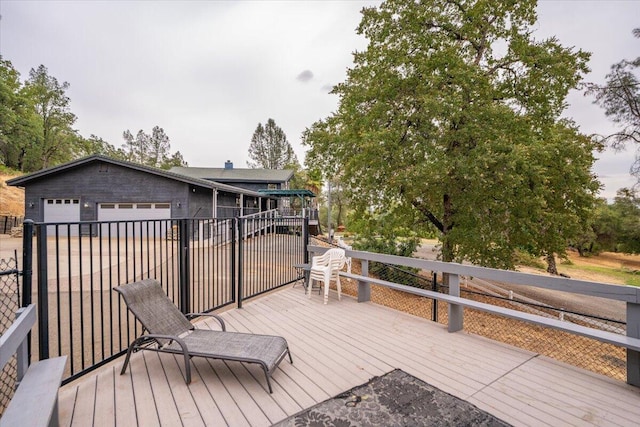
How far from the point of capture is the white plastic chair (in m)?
4.68

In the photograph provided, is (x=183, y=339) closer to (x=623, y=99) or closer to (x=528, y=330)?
(x=528, y=330)

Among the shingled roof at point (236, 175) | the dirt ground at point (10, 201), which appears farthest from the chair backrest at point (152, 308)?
the dirt ground at point (10, 201)

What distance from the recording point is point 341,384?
246 cm

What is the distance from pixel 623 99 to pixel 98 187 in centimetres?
2576

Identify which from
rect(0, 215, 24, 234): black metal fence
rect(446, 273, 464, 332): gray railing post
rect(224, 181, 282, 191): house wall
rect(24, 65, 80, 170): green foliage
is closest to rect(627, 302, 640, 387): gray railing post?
rect(446, 273, 464, 332): gray railing post

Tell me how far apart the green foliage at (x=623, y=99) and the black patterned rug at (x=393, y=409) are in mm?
16885

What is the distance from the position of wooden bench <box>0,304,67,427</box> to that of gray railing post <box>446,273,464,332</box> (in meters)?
3.61

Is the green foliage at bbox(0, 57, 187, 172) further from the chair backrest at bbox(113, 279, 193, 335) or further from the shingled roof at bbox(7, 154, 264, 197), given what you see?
the chair backrest at bbox(113, 279, 193, 335)

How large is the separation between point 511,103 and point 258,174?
20969 mm

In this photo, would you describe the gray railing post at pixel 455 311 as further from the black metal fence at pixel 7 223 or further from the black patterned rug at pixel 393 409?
the black metal fence at pixel 7 223

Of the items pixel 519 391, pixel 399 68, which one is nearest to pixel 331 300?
pixel 519 391

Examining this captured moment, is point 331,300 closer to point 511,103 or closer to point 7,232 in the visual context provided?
point 511,103

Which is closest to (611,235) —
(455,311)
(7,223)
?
(455,311)

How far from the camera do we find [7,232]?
57.7ft
